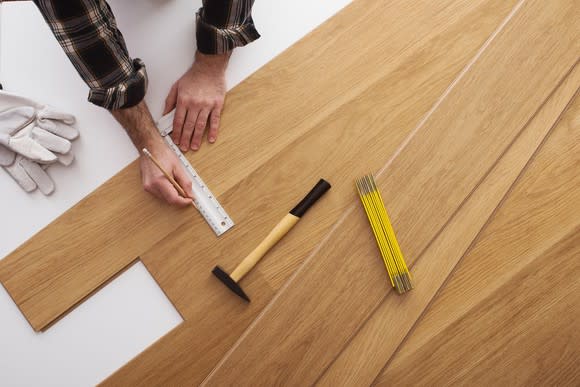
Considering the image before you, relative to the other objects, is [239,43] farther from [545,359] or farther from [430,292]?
[545,359]

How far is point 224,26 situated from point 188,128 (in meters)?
0.27

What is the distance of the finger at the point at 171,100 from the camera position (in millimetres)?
1247

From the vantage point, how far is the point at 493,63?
1238mm

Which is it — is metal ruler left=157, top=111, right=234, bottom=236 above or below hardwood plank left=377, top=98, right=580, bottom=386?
above

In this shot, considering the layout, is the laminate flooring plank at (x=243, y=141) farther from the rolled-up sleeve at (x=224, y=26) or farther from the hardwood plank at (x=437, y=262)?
the hardwood plank at (x=437, y=262)

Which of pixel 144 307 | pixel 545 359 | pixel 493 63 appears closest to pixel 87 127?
pixel 144 307

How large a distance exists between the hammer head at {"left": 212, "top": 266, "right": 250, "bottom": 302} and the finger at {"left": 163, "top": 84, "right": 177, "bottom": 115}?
1.43 feet

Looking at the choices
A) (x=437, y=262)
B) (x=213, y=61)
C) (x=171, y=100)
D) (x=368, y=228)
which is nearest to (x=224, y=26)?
(x=213, y=61)

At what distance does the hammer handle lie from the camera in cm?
119

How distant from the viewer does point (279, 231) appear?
46.9 inches

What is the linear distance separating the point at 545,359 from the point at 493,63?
78 centimetres

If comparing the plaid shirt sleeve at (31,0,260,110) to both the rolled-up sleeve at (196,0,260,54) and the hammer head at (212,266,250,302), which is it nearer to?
the rolled-up sleeve at (196,0,260,54)

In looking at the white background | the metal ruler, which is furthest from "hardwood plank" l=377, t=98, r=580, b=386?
the white background

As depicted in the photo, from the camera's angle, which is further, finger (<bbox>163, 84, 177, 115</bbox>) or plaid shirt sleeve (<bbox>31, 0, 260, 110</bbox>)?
finger (<bbox>163, 84, 177, 115</bbox>)
